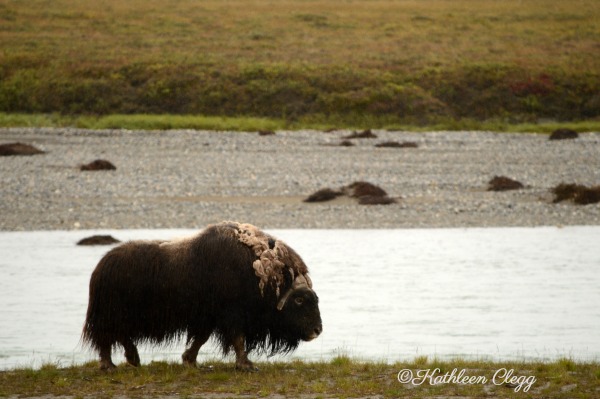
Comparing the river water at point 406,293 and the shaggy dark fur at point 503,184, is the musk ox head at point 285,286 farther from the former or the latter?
the shaggy dark fur at point 503,184

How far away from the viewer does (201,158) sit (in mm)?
32125

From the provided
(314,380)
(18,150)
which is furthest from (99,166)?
(314,380)

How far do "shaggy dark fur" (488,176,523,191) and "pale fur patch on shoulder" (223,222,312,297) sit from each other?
1771 cm

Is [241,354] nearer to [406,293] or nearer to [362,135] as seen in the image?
[406,293]

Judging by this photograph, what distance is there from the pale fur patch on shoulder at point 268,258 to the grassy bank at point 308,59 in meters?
38.1

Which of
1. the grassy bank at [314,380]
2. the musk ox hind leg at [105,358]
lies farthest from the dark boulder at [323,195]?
the musk ox hind leg at [105,358]

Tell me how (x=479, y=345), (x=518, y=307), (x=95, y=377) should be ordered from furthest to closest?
1. (x=518, y=307)
2. (x=479, y=345)
3. (x=95, y=377)

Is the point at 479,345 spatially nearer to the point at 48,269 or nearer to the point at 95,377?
the point at 95,377

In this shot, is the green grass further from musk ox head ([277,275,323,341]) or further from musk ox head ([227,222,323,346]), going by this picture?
musk ox head ([277,275,323,341])

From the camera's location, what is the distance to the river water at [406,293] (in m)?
12.2

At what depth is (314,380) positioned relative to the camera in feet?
30.3

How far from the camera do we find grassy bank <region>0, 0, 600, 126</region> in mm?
52844

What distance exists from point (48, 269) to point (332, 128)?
27711mm

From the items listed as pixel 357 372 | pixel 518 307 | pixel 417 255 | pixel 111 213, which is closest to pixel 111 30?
pixel 111 213
